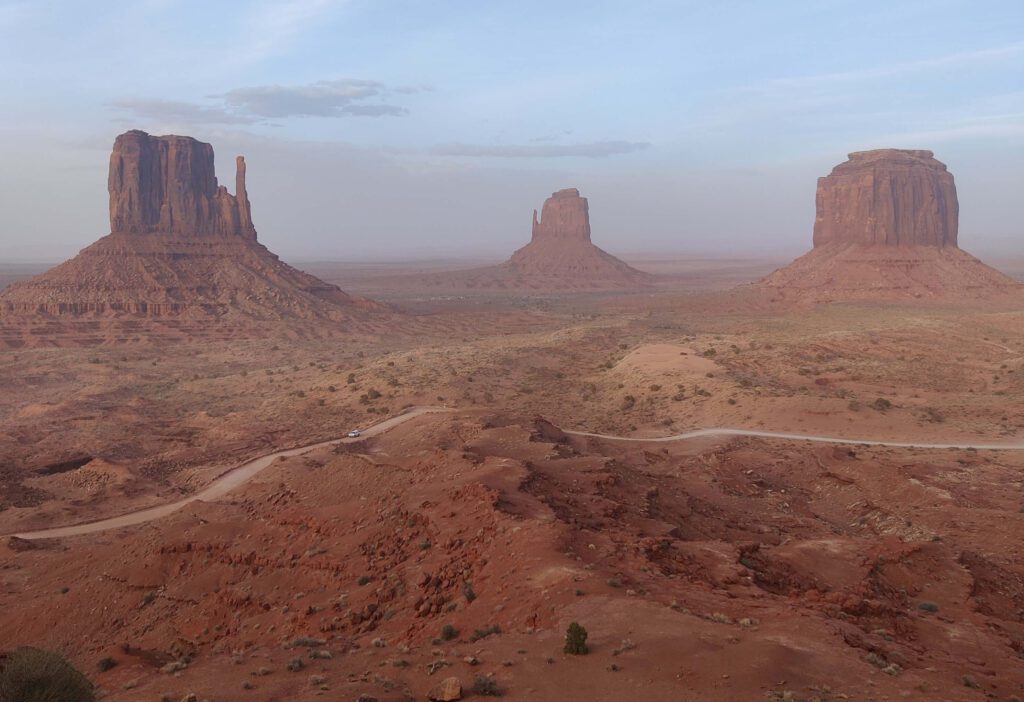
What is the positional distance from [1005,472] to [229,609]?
93.0 ft

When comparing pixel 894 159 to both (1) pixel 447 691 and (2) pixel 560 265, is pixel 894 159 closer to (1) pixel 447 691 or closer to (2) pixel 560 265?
(2) pixel 560 265

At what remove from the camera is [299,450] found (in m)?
34.6

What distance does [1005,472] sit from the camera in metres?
29.1

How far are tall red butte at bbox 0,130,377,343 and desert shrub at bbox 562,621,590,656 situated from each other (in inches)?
2980

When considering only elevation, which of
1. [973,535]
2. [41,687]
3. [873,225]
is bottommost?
[973,535]

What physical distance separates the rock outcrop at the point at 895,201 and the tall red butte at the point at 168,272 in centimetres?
7281

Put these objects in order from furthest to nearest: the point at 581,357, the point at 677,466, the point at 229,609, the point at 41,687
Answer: the point at 581,357, the point at 677,466, the point at 229,609, the point at 41,687

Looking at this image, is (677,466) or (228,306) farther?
(228,306)

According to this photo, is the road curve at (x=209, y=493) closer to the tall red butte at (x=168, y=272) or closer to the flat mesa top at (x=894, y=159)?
the tall red butte at (x=168, y=272)

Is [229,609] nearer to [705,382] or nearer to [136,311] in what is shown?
[705,382]

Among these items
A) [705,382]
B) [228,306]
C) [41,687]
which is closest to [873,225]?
[705,382]

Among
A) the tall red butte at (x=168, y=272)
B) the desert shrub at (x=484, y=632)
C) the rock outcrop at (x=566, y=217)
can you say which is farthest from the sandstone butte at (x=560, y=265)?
the desert shrub at (x=484, y=632)

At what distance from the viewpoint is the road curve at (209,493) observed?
2684cm

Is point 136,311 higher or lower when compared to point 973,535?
higher
